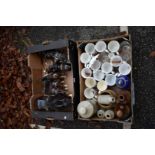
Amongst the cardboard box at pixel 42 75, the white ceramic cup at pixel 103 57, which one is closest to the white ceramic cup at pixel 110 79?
the white ceramic cup at pixel 103 57

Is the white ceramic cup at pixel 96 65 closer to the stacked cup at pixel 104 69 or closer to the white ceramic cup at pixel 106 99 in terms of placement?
the stacked cup at pixel 104 69

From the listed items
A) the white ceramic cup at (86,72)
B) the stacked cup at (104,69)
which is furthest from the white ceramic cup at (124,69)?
the white ceramic cup at (86,72)

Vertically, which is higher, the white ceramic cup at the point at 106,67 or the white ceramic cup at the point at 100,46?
the white ceramic cup at the point at 100,46

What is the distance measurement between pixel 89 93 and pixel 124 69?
30cm

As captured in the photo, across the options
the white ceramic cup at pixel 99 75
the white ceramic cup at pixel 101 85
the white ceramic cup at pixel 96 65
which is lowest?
the white ceramic cup at pixel 101 85

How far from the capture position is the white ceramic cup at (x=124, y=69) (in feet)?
6.02

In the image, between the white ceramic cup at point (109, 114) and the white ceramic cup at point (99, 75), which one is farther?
the white ceramic cup at point (99, 75)

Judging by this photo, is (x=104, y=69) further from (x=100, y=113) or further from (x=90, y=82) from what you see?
(x=100, y=113)

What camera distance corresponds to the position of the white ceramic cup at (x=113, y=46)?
188 centimetres

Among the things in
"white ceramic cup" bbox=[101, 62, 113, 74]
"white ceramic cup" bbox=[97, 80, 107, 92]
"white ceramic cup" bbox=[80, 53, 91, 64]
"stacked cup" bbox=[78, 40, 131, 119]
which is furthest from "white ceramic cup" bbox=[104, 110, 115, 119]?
"white ceramic cup" bbox=[80, 53, 91, 64]

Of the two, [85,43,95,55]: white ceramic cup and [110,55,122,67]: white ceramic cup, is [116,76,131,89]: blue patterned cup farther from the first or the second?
[85,43,95,55]: white ceramic cup

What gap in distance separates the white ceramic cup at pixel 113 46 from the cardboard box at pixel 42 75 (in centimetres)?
26

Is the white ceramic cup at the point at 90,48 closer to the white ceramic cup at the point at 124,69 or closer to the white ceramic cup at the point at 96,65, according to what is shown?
the white ceramic cup at the point at 96,65

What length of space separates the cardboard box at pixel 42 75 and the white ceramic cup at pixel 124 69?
1.08 feet
